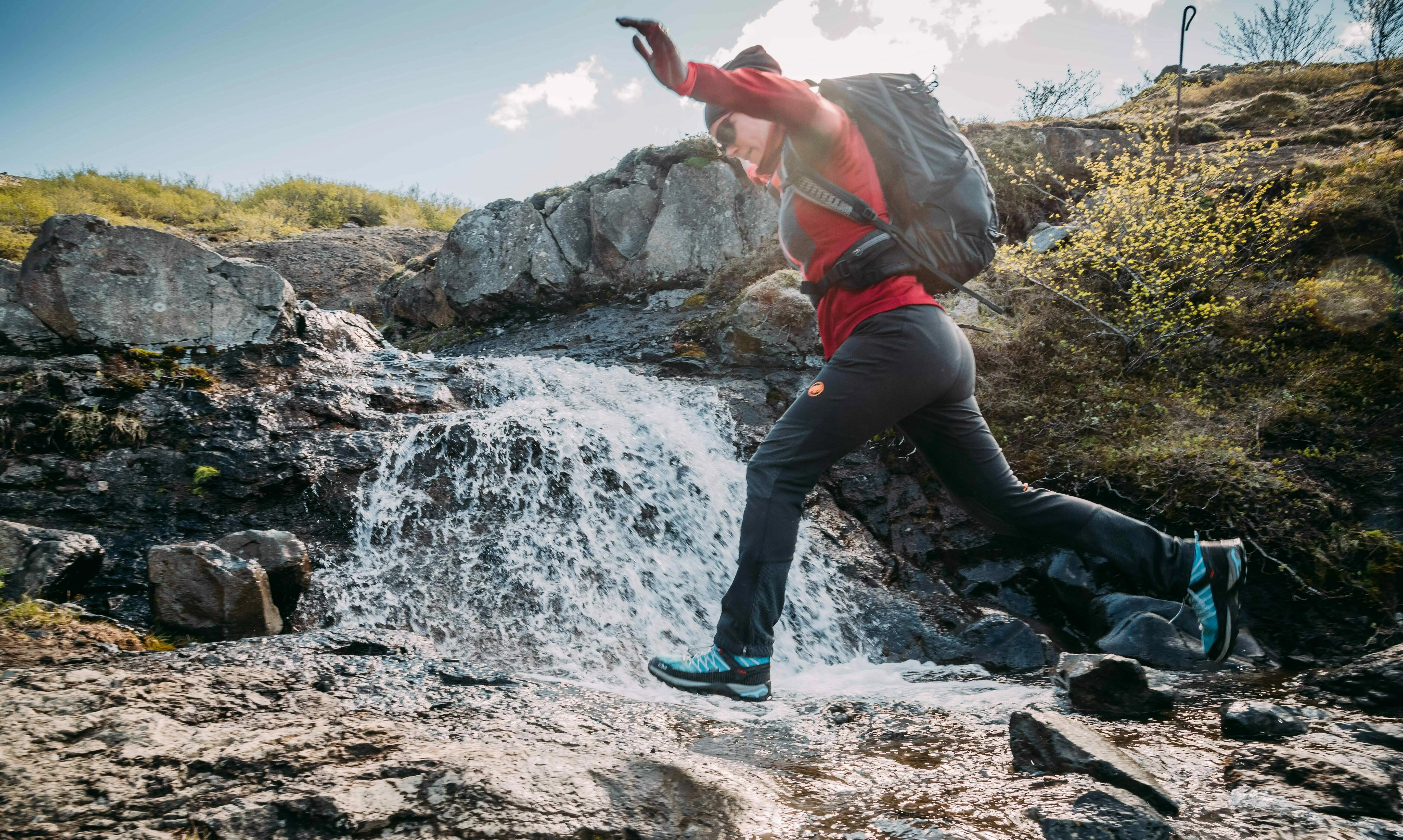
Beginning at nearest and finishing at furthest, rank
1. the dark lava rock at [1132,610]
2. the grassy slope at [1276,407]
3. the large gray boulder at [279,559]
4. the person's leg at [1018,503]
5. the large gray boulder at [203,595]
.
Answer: the person's leg at [1018,503], the large gray boulder at [203,595], the large gray boulder at [279,559], the dark lava rock at [1132,610], the grassy slope at [1276,407]

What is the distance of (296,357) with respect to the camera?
291 inches

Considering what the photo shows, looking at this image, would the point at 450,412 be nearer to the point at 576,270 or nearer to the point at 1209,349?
the point at 576,270

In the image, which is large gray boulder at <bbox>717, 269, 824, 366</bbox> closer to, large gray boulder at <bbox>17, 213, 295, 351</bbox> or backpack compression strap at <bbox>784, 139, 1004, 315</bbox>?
large gray boulder at <bbox>17, 213, 295, 351</bbox>

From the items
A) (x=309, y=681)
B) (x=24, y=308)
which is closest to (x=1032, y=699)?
(x=309, y=681)

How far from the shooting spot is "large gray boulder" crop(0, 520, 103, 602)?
136 inches

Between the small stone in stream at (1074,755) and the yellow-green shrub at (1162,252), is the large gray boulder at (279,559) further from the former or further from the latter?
the yellow-green shrub at (1162,252)

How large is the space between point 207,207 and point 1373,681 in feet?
79.8

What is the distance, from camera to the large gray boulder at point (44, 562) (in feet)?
11.3

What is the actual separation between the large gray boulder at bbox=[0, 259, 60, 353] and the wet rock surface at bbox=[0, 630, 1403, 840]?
219 inches

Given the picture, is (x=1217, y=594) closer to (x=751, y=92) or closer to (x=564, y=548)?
(x=751, y=92)

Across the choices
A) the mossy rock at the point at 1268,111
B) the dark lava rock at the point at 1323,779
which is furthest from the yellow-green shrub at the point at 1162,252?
the dark lava rock at the point at 1323,779

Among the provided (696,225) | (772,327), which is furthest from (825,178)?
(696,225)

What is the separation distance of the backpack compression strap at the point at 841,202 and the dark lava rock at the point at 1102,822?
66.0 inches

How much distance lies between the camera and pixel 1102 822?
166cm
